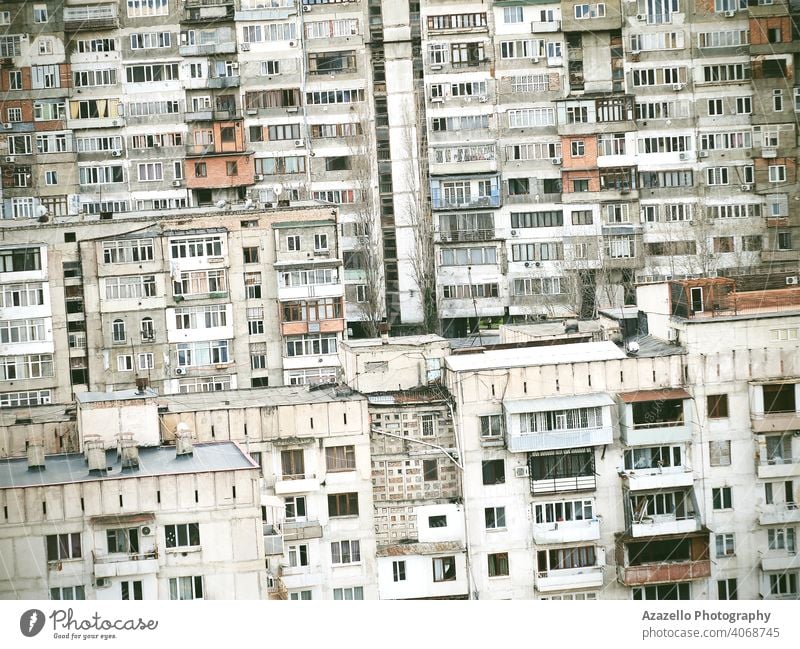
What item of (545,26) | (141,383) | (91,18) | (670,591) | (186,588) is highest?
(91,18)

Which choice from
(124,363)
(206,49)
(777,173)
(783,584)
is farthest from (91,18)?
(783,584)

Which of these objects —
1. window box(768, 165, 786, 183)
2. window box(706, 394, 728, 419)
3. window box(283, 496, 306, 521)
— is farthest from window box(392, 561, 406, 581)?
window box(768, 165, 786, 183)

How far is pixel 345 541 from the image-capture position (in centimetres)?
535

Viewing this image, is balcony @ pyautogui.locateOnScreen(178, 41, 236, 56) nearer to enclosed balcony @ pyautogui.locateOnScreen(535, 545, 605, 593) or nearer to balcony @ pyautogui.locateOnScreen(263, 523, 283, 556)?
balcony @ pyautogui.locateOnScreen(263, 523, 283, 556)

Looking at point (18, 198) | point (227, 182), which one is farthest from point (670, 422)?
point (18, 198)

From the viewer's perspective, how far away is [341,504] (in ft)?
17.6

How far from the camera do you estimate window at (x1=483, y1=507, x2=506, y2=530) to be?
5.38m

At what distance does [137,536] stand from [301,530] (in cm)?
73

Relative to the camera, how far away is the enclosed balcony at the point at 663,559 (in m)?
5.20

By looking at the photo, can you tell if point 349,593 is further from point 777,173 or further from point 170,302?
point 777,173

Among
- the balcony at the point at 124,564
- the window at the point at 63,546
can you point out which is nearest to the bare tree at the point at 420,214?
the balcony at the point at 124,564

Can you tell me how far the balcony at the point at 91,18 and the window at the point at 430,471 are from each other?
7.17 feet

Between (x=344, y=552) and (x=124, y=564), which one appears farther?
(x=344, y=552)

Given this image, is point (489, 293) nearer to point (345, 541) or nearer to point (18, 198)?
point (345, 541)
